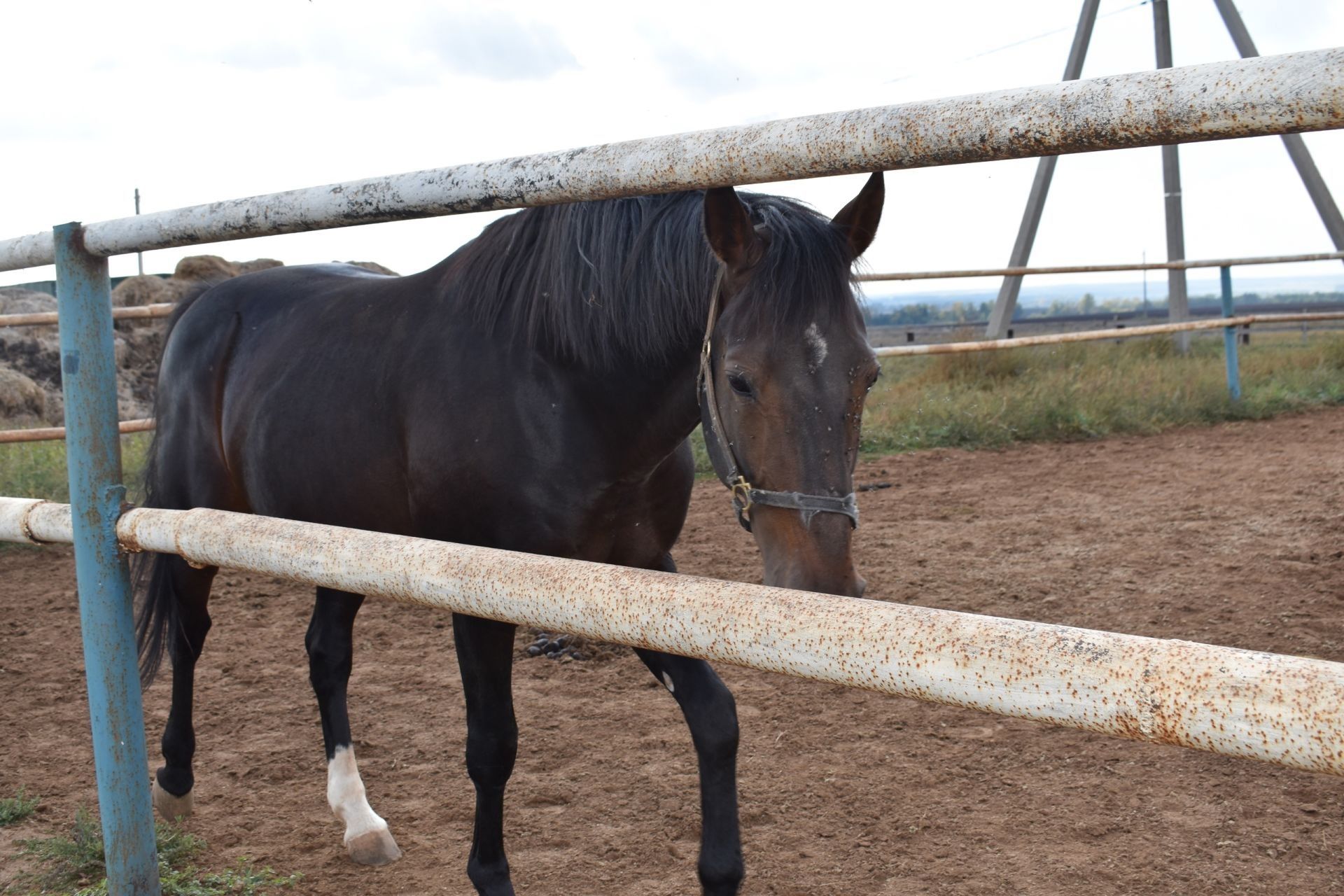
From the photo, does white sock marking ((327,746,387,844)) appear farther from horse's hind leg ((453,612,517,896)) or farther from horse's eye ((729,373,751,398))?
horse's eye ((729,373,751,398))

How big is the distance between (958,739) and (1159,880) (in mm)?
827

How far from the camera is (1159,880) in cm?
228

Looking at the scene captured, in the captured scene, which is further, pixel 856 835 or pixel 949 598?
pixel 949 598

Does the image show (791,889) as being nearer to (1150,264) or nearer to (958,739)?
(958,739)

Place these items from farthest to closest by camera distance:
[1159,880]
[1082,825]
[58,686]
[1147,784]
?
[58,686], [1147,784], [1082,825], [1159,880]

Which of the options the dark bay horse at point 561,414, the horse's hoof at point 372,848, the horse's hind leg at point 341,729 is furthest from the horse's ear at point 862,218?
the horse's hoof at point 372,848

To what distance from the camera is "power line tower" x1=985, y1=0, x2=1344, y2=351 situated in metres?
A: 12.0

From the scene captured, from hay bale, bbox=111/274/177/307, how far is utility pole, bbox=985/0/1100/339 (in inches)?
361

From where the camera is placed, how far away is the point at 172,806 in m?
2.93

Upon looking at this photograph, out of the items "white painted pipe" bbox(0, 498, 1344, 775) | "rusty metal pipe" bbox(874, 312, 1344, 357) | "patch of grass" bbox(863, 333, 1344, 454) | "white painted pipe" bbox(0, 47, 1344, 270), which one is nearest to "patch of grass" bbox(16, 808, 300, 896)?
"white painted pipe" bbox(0, 498, 1344, 775)

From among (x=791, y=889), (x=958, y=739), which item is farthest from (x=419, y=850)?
(x=958, y=739)

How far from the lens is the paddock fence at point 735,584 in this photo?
755 millimetres

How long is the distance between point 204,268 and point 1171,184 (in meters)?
11.2

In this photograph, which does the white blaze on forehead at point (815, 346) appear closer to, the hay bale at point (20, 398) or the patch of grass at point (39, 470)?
the patch of grass at point (39, 470)
